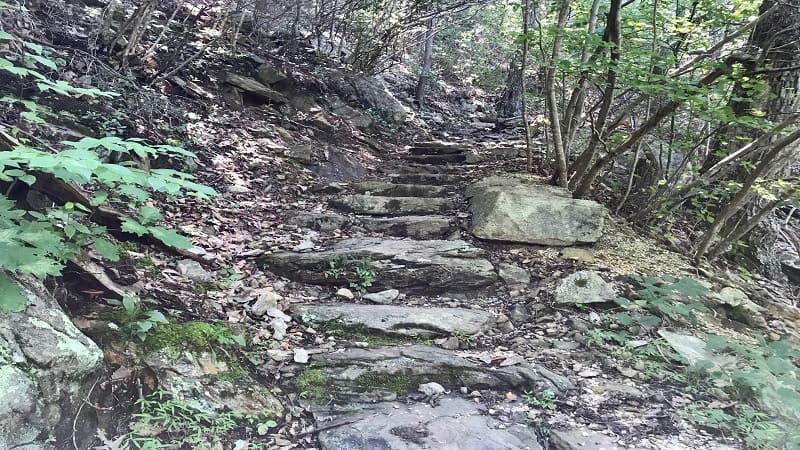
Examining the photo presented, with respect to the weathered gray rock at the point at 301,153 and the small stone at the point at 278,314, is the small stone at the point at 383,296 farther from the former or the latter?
the weathered gray rock at the point at 301,153

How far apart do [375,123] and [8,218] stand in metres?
8.30

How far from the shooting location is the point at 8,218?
2.03 metres

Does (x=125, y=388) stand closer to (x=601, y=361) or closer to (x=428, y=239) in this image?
(x=601, y=361)

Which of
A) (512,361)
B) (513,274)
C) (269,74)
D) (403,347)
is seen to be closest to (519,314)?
(513,274)

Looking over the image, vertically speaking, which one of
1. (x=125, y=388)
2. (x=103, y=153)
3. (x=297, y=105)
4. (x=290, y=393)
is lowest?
(x=290, y=393)

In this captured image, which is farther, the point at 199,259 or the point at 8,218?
the point at 199,259

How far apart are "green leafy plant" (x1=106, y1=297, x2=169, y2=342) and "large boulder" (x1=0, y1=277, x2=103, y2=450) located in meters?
0.25

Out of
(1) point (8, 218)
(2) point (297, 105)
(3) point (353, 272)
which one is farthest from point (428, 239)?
(2) point (297, 105)

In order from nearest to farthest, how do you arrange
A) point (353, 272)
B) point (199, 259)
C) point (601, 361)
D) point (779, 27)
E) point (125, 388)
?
1. point (125, 388)
2. point (601, 361)
3. point (199, 259)
4. point (353, 272)
5. point (779, 27)

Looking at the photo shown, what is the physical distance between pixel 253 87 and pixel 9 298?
602 cm

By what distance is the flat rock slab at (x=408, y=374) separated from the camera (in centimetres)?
278

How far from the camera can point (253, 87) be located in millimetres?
7230

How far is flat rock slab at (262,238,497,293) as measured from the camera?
4.02 m

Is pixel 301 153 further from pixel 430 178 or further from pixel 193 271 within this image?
pixel 193 271
